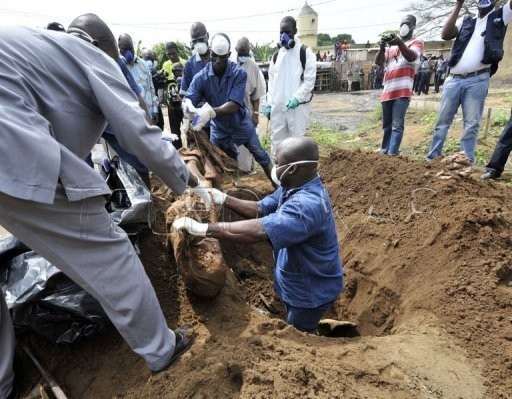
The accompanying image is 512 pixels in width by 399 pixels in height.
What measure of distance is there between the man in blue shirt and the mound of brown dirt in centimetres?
150

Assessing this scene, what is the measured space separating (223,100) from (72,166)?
327 centimetres

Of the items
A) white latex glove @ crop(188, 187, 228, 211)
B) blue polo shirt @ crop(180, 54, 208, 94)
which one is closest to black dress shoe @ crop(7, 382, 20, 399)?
white latex glove @ crop(188, 187, 228, 211)

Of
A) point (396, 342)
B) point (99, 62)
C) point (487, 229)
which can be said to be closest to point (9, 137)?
point (99, 62)

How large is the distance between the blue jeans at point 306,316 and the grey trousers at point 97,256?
99 cm

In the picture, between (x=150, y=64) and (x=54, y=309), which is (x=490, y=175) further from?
(x=150, y=64)

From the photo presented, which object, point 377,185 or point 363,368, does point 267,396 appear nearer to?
point 363,368

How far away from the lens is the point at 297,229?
2.04 meters

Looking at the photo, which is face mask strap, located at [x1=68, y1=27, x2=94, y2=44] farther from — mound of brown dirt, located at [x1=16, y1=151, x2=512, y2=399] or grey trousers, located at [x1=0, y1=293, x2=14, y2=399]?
grey trousers, located at [x1=0, y1=293, x2=14, y2=399]

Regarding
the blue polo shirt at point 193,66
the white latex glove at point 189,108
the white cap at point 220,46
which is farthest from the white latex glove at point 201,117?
the blue polo shirt at point 193,66

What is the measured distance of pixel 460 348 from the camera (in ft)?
7.06

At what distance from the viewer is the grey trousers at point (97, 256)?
150cm

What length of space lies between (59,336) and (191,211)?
3.45ft

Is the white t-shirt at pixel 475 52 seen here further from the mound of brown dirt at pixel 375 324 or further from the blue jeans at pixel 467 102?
the mound of brown dirt at pixel 375 324

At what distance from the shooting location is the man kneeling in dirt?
2.06 m
